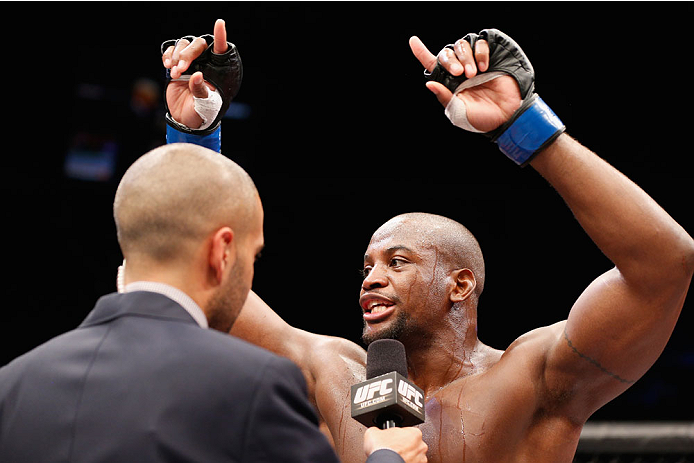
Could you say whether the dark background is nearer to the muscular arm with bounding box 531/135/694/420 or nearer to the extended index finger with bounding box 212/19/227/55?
the extended index finger with bounding box 212/19/227/55

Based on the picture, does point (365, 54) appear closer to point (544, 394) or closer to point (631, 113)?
point (631, 113)

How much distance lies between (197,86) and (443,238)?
2.50 feet

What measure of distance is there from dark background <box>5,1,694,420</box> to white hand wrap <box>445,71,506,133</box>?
2823 mm

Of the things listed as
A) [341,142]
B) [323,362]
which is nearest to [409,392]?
[323,362]

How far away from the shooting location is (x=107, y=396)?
1.02 meters

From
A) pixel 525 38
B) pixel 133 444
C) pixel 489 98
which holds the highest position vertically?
pixel 525 38

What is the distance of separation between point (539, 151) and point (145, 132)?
134 inches

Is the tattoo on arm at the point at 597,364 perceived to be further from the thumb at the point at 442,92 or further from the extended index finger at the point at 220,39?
the extended index finger at the point at 220,39

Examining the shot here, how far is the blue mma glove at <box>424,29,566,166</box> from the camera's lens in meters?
1.56

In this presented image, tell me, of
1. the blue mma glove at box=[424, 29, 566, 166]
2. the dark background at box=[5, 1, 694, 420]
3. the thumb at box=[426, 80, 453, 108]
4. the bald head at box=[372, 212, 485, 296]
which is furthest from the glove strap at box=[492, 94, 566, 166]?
the dark background at box=[5, 1, 694, 420]

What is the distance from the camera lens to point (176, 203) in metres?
1.17

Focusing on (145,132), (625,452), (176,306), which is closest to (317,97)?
(145,132)

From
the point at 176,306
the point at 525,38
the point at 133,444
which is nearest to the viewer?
the point at 133,444

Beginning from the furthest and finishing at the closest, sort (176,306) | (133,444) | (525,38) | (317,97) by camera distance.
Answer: (317,97) < (525,38) < (176,306) < (133,444)
